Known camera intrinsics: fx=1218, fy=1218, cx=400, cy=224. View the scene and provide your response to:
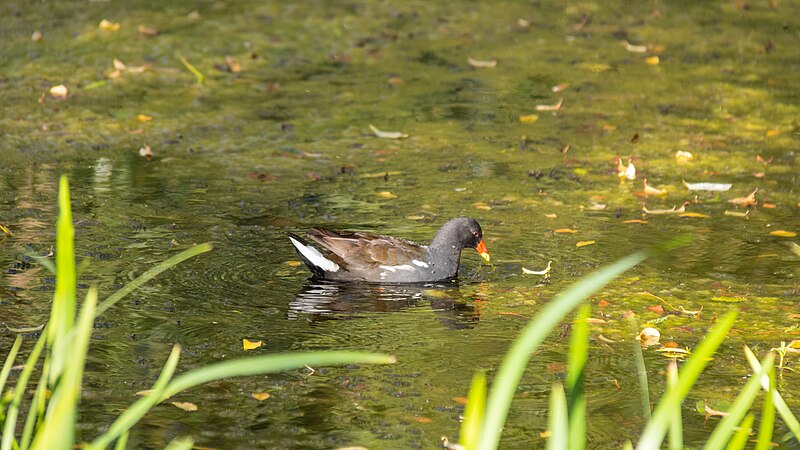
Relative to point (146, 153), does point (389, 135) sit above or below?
above

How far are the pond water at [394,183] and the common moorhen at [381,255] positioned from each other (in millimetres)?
138

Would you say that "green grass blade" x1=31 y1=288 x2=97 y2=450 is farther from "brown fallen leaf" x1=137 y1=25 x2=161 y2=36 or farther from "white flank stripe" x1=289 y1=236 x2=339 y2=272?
"brown fallen leaf" x1=137 y1=25 x2=161 y2=36

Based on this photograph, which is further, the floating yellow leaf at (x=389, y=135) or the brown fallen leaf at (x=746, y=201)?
the floating yellow leaf at (x=389, y=135)

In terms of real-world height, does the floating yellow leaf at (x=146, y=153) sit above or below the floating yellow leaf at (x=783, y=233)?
above

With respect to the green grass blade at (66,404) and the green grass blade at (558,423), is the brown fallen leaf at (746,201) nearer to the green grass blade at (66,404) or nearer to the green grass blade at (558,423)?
the green grass blade at (558,423)

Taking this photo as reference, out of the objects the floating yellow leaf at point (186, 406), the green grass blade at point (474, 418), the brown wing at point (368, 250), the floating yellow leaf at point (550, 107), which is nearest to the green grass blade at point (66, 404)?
the green grass blade at point (474, 418)

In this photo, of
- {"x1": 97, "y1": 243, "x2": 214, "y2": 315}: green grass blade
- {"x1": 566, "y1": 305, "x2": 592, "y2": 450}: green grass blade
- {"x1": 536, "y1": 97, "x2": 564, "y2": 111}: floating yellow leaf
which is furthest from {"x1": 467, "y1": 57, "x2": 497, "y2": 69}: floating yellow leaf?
{"x1": 566, "y1": 305, "x2": 592, "y2": 450}: green grass blade

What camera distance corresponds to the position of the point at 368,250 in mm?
7879

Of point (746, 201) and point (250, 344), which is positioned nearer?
point (250, 344)

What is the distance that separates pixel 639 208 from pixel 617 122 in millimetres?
2686

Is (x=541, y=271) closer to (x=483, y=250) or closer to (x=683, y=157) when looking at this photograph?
(x=483, y=250)

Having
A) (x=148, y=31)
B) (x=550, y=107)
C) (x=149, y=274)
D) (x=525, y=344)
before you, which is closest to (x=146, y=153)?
(x=550, y=107)

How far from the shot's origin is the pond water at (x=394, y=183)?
615 cm

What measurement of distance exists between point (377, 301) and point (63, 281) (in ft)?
14.4
